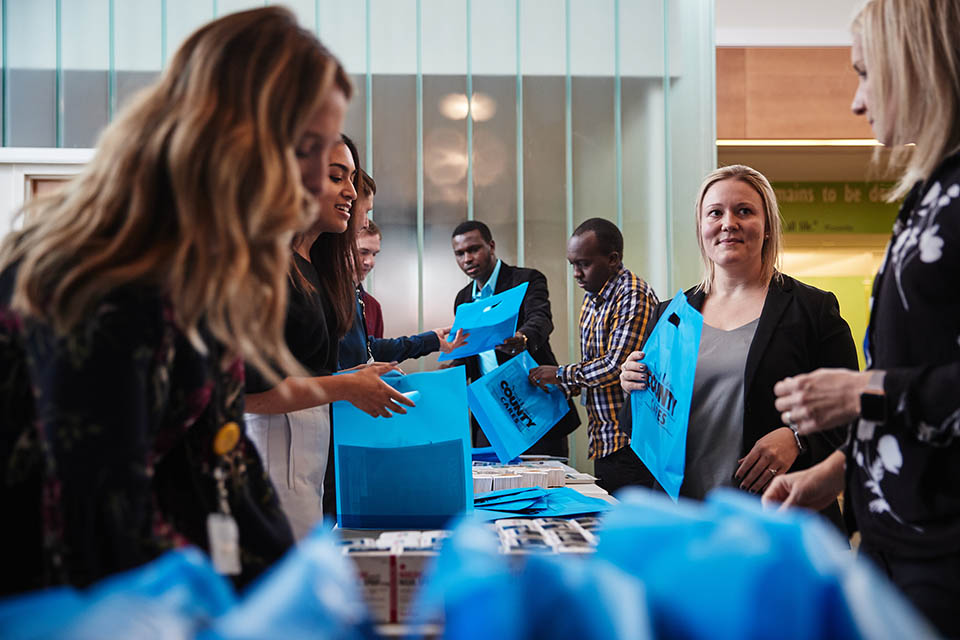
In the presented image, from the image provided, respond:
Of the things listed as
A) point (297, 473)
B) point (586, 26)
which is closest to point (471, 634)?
point (297, 473)

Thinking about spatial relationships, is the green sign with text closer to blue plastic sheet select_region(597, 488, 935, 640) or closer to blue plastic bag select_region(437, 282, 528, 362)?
blue plastic bag select_region(437, 282, 528, 362)

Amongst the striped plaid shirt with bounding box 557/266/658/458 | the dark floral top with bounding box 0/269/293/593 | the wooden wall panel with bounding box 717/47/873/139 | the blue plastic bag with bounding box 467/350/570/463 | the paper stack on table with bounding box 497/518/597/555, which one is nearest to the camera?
the dark floral top with bounding box 0/269/293/593

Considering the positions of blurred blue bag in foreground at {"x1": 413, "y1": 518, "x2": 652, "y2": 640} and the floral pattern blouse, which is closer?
blurred blue bag in foreground at {"x1": 413, "y1": 518, "x2": 652, "y2": 640}

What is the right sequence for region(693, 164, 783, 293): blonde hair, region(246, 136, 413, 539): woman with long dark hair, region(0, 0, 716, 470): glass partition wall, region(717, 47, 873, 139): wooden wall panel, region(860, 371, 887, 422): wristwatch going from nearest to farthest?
region(860, 371, 887, 422): wristwatch → region(246, 136, 413, 539): woman with long dark hair → region(693, 164, 783, 293): blonde hair → region(0, 0, 716, 470): glass partition wall → region(717, 47, 873, 139): wooden wall panel

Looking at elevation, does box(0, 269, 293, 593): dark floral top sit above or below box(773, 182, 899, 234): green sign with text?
below

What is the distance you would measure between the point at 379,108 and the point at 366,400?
258 cm

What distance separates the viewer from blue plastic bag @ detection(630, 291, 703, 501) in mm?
1803

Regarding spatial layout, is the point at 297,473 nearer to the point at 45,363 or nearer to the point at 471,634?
the point at 45,363

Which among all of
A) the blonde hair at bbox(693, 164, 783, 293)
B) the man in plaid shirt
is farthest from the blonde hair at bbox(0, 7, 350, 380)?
the man in plaid shirt

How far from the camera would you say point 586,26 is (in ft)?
13.0

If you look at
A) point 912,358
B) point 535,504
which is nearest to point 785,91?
point 535,504

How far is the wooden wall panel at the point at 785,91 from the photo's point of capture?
435cm

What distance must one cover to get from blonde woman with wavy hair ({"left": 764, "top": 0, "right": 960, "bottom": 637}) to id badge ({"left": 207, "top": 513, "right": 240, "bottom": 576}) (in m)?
0.67

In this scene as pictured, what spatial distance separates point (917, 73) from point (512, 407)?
1.60m
